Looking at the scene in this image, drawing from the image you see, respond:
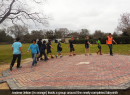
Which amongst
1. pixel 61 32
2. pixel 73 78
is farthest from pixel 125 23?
pixel 61 32

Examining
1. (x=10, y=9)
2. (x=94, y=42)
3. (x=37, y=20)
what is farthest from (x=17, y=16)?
(x=94, y=42)

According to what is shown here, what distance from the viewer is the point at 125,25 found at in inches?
1292

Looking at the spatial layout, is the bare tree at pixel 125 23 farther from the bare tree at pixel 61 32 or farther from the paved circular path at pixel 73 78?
the bare tree at pixel 61 32

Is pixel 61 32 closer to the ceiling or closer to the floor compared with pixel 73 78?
closer to the ceiling

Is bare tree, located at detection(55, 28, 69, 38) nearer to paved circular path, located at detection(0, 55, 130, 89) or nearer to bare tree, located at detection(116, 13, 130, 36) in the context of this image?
bare tree, located at detection(116, 13, 130, 36)

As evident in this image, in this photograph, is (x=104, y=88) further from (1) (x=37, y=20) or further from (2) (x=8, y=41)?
(2) (x=8, y=41)

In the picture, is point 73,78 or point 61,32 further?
point 61,32

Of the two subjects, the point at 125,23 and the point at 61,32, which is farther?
the point at 61,32

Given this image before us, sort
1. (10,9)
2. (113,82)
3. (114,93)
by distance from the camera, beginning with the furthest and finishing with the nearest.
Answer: (10,9), (113,82), (114,93)

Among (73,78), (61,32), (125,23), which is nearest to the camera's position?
(73,78)

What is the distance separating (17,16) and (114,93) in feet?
47.7

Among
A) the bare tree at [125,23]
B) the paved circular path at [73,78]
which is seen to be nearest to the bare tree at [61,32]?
the bare tree at [125,23]

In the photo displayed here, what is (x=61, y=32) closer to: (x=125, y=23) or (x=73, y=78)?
(x=125, y=23)

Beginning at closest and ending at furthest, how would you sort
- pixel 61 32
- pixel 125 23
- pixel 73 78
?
pixel 73 78, pixel 125 23, pixel 61 32
